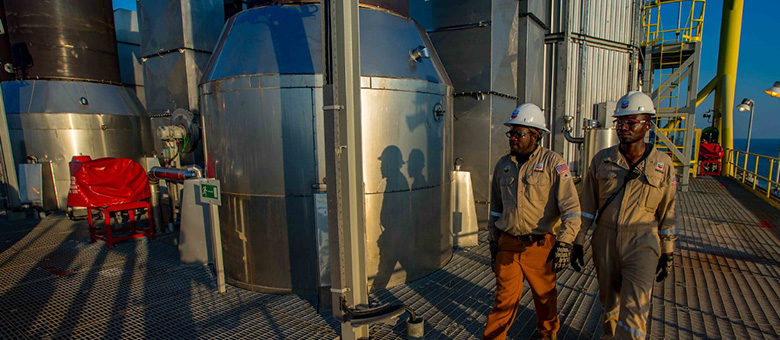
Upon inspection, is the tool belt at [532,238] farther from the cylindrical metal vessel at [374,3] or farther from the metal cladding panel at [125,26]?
the metal cladding panel at [125,26]

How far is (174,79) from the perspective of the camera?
8438 millimetres

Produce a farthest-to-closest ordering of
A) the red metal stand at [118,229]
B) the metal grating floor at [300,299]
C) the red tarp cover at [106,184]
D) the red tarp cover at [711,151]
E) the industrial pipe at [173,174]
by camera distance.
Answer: the red tarp cover at [711,151], the red metal stand at [118,229], the red tarp cover at [106,184], the industrial pipe at [173,174], the metal grating floor at [300,299]

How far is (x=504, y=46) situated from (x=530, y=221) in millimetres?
4811

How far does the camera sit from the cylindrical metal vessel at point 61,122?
9320 millimetres

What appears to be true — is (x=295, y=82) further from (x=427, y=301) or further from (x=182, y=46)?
(x=182, y=46)

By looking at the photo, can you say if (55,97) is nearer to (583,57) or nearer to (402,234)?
(402,234)

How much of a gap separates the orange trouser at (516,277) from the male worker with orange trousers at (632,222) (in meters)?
0.37


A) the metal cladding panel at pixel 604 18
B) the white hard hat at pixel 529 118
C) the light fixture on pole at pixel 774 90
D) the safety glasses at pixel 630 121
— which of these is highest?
the metal cladding panel at pixel 604 18

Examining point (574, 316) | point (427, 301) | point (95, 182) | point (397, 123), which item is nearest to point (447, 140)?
point (397, 123)

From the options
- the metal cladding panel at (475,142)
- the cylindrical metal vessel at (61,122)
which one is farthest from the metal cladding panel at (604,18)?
the cylindrical metal vessel at (61,122)

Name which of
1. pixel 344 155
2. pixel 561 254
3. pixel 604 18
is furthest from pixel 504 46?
pixel 344 155

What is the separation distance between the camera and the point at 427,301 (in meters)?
4.21

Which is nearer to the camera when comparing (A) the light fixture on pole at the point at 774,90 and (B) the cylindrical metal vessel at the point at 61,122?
(A) the light fixture on pole at the point at 774,90

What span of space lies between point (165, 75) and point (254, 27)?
217 inches
